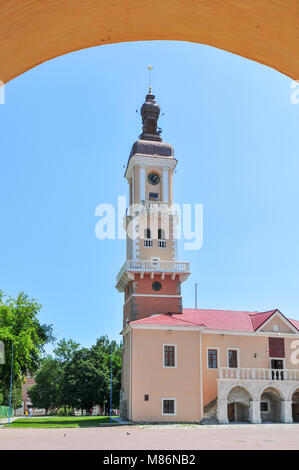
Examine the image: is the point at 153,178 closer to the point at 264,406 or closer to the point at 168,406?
the point at 168,406

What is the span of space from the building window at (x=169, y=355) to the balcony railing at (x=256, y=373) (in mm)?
3387

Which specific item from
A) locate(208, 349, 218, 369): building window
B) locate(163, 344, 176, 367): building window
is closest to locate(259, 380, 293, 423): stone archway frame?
locate(208, 349, 218, 369): building window

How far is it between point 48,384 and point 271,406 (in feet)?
145

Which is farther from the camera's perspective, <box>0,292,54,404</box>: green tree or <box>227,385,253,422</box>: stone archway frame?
<box>0,292,54,404</box>: green tree

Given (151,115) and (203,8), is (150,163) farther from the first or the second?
(203,8)

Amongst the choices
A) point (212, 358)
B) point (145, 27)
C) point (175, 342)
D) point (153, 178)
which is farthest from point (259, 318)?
point (145, 27)

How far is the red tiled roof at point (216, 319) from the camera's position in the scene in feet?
113

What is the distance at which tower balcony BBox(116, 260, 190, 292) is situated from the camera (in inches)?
1447

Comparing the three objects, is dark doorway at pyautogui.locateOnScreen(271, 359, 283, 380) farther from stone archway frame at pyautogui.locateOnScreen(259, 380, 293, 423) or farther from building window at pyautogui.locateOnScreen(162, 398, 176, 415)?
building window at pyautogui.locateOnScreen(162, 398, 176, 415)

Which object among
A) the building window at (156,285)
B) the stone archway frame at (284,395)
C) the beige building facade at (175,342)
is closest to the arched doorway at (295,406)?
the beige building facade at (175,342)

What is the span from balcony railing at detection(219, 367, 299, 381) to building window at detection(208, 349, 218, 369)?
0.83 meters

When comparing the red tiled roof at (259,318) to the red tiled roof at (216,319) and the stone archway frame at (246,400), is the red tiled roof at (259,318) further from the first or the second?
the stone archway frame at (246,400)
